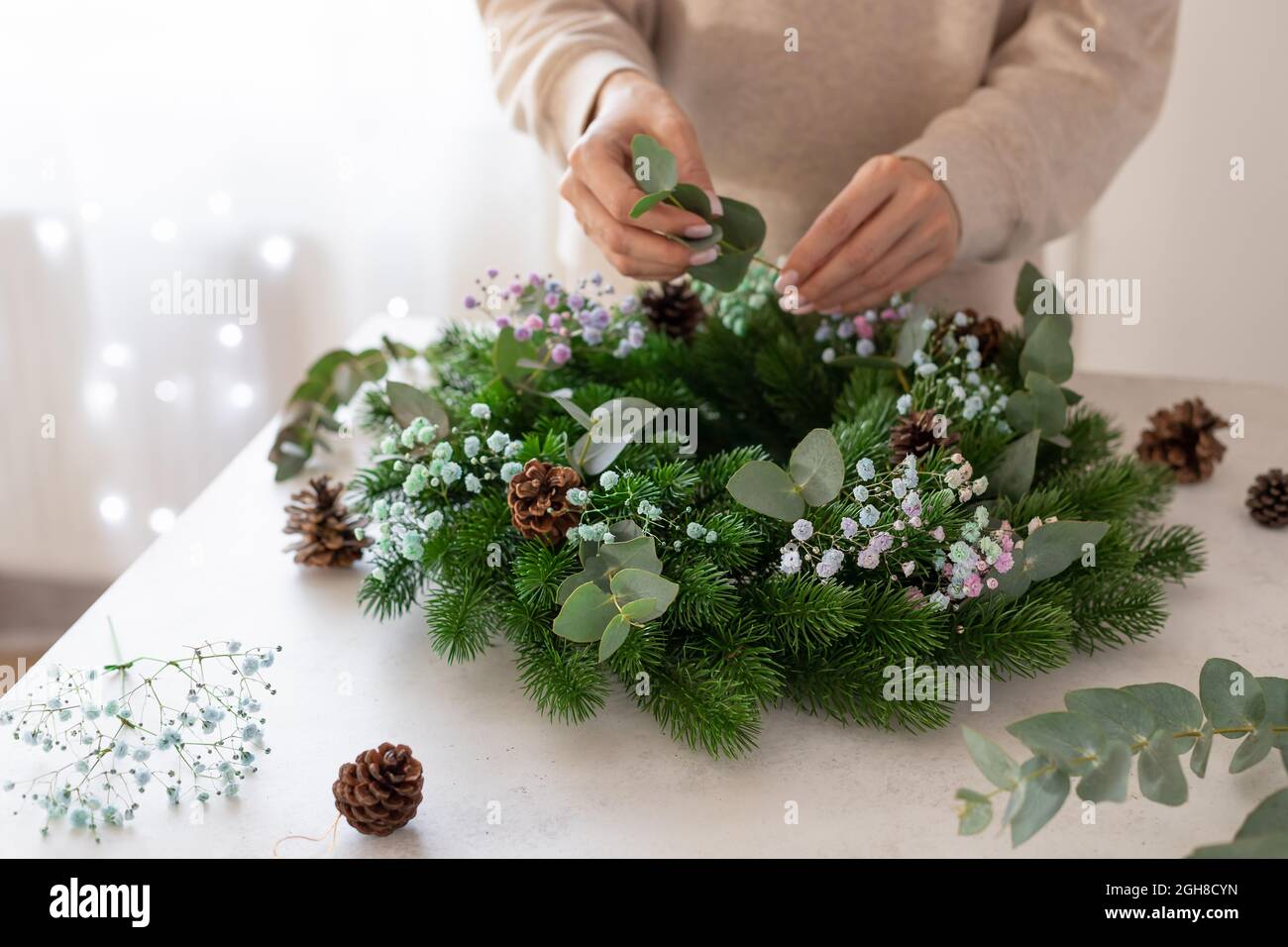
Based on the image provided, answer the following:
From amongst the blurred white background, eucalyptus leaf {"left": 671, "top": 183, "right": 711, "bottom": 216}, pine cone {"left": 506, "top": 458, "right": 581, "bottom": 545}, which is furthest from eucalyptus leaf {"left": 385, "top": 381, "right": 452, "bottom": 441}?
the blurred white background

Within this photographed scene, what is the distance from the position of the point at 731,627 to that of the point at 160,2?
158cm

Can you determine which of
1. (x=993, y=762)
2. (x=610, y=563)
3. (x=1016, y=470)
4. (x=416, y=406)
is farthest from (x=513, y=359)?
(x=993, y=762)

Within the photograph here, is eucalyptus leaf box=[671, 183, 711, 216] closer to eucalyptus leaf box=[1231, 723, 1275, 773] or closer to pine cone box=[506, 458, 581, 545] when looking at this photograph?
pine cone box=[506, 458, 581, 545]

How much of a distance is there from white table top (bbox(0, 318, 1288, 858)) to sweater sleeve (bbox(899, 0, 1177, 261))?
0.33 metres

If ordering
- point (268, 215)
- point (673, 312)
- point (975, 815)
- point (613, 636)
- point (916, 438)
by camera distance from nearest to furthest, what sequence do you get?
point (975, 815) → point (613, 636) → point (916, 438) → point (673, 312) → point (268, 215)

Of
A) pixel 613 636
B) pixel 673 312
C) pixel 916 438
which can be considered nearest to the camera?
pixel 613 636

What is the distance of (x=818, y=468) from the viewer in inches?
24.7

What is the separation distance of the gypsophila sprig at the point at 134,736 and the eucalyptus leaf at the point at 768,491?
0.26m

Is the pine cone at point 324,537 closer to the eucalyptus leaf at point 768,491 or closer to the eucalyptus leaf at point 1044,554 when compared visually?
the eucalyptus leaf at point 768,491

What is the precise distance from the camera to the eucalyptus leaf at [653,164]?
0.77 m

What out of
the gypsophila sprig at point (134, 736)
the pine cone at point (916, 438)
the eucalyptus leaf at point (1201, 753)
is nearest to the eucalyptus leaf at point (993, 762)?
the eucalyptus leaf at point (1201, 753)

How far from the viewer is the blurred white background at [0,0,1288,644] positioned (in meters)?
1.80

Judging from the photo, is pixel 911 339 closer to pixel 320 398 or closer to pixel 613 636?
pixel 613 636

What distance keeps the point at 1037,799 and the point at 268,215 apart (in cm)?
169
